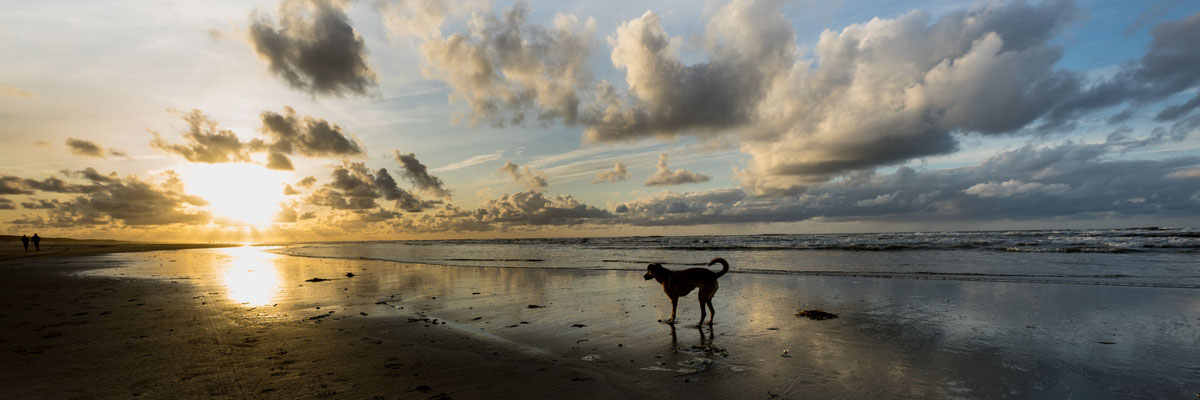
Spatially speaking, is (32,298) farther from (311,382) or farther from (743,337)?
(743,337)

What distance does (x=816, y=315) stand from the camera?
10367 mm

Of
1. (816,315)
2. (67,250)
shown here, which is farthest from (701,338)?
(67,250)

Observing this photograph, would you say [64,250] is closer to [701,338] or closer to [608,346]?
[608,346]

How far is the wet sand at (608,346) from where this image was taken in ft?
18.9

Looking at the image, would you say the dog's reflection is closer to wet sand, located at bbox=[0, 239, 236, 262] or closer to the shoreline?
the shoreline

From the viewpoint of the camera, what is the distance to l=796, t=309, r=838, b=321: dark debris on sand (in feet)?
33.5

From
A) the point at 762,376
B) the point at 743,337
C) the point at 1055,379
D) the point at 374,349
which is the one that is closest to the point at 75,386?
the point at 374,349

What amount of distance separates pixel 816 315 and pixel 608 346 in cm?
523

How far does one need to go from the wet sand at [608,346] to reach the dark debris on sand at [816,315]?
0.99 feet

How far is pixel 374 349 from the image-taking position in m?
7.73

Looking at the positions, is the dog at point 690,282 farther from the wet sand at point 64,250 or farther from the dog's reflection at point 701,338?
the wet sand at point 64,250

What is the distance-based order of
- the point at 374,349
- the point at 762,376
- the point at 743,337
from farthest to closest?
the point at 743,337, the point at 374,349, the point at 762,376

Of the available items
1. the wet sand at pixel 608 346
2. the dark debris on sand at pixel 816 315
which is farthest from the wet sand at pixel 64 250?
the dark debris on sand at pixel 816 315

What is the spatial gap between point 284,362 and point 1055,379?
1047 cm
